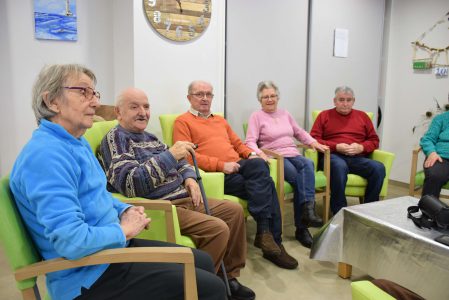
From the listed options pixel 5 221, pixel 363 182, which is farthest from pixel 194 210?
pixel 363 182

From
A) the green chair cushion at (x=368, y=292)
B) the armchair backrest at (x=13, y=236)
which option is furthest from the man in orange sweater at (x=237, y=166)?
the armchair backrest at (x=13, y=236)

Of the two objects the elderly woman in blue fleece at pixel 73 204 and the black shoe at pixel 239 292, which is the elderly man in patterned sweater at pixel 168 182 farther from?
the elderly woman in blue fleece at pixel 73 204

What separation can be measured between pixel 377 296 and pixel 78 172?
1.02 meters

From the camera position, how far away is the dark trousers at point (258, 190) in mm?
2498

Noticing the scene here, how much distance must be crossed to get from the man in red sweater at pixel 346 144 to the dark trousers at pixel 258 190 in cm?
75

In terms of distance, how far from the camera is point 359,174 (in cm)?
315

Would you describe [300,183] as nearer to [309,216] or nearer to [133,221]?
[309,216]

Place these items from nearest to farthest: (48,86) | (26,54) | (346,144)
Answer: (48,86), (26,54), (346,144)

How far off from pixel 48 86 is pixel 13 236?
492 millimetres

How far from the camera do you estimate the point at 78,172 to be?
4.08ft

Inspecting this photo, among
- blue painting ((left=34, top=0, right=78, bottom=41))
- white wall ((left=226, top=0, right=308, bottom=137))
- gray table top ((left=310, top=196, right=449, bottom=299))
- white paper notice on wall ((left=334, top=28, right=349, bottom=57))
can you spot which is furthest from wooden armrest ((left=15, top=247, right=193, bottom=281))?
white paper notice on wall ((left=334, top=28, right=349, bottom=57))

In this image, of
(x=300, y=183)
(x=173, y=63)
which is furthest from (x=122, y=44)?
(x=300, y=183)

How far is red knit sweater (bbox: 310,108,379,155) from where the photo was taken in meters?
3.42

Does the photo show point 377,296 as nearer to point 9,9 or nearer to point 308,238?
point 308,238
